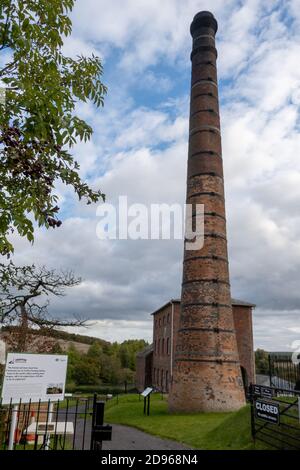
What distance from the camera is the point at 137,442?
1270 centimetres

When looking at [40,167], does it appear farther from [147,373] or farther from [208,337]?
[147,373]

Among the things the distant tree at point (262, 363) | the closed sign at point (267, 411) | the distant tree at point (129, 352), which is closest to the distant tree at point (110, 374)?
the distant tree at point (129, 352)

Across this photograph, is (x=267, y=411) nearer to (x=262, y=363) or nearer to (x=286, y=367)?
(x=286, y=367)

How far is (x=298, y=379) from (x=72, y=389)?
42019 mm

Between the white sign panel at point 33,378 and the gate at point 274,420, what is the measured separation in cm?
504

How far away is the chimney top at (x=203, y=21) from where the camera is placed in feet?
70.7

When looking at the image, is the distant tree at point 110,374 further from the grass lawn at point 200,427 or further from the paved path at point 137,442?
the paved path at point 137,442

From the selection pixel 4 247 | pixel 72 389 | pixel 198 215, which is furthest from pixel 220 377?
pixel 72 389

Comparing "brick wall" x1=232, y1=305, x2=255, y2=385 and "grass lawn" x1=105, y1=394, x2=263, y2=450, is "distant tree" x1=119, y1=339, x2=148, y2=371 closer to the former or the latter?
"brick wall" x1=232, y1=305, x2=255, y2=385

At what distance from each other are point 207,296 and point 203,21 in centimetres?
1602

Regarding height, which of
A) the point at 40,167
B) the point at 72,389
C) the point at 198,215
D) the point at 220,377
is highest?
the point at 198,215

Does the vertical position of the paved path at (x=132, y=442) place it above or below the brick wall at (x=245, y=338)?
below

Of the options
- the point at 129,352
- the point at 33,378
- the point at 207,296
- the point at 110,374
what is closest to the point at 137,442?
the point at 207,296

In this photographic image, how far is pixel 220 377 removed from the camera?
1664 cm
